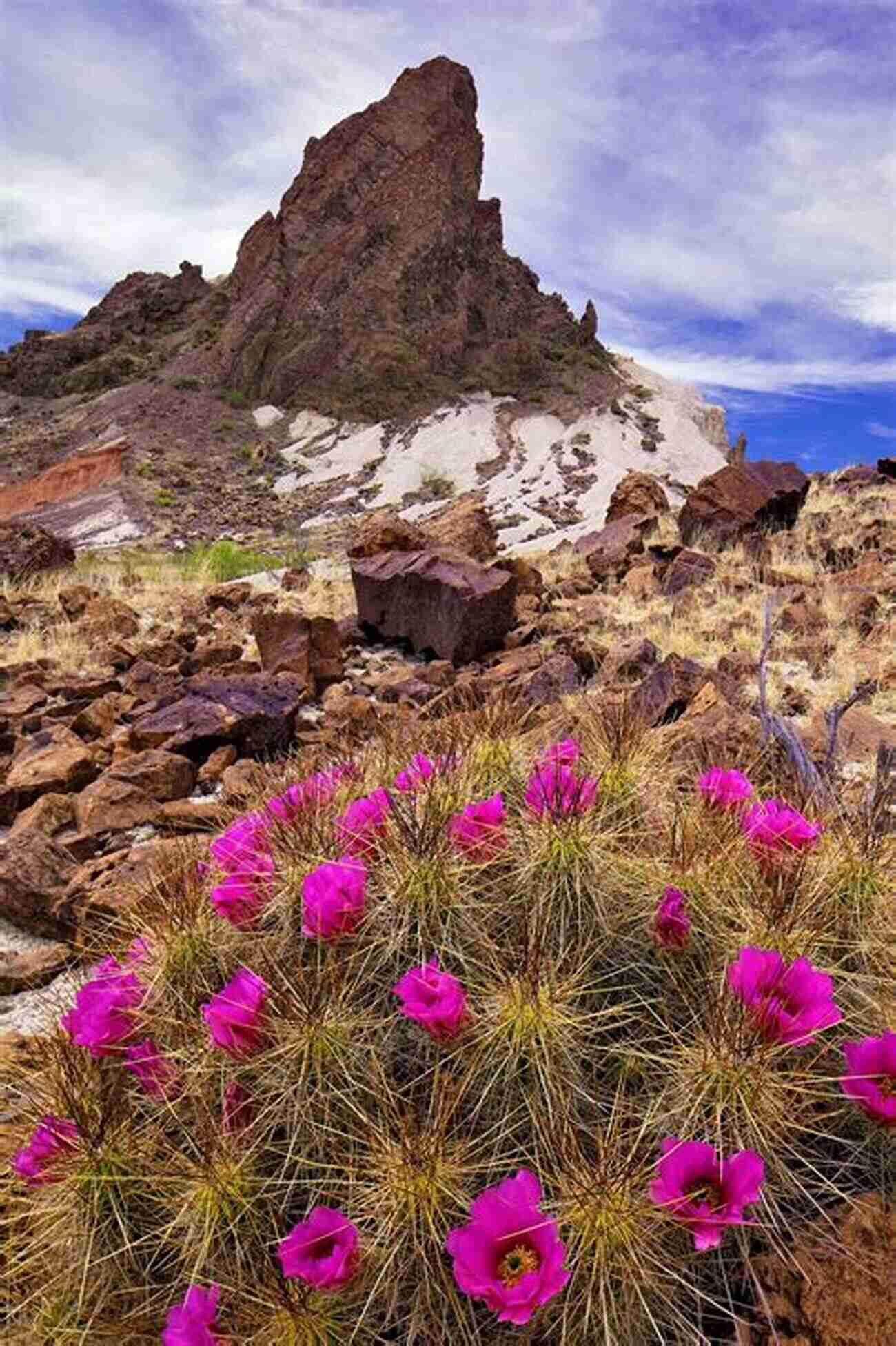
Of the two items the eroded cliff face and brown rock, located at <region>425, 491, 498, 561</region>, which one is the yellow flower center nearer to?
brown rock, located at <region>425, 491, 498, 561</region>

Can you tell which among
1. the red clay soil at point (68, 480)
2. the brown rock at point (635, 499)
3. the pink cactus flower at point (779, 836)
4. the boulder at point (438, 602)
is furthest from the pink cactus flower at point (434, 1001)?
the red clay soil at point (68, 480)

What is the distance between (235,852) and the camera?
7.59 ft

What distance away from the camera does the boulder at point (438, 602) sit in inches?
303

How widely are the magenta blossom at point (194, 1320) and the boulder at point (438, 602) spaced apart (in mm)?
6126

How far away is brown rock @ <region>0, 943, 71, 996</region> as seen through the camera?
11.1 ft

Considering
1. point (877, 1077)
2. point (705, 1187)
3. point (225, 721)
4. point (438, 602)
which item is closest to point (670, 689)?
point (225, 721)

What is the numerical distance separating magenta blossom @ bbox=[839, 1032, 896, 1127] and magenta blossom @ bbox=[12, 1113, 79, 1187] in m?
1.41

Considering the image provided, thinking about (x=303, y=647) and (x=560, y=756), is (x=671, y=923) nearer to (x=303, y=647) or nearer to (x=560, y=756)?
(x=560, y=756)

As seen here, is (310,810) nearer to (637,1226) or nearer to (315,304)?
(637,1226)

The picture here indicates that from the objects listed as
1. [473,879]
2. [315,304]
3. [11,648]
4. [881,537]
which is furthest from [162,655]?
[315,304]

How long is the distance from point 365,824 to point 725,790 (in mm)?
859

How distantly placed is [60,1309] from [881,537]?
1089 cm

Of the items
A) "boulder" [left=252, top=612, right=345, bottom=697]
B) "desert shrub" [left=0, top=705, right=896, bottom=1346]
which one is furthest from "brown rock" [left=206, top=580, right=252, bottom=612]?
"desert shrub" [left=0, top=705, right=896, bottom=1346]

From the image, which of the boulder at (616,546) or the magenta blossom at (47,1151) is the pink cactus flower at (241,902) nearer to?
the magenta blossom at (47,1151)
